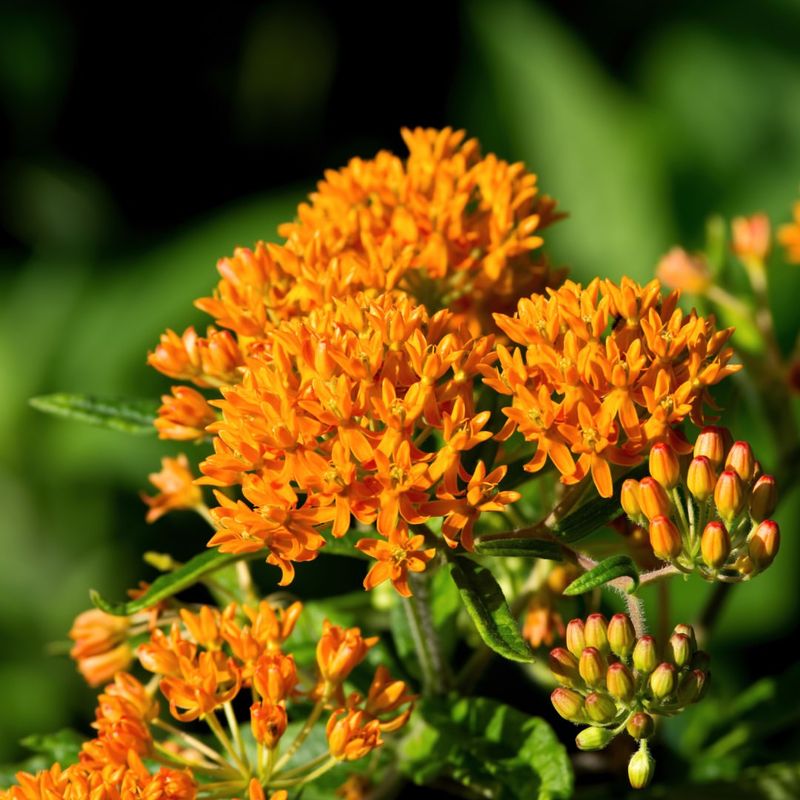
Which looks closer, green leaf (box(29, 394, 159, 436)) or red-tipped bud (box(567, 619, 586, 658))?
red-tipped bud (box(567, 619, 586, 658))

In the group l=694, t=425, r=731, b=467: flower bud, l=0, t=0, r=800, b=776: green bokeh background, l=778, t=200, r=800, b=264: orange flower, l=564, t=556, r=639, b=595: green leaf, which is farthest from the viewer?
l=0, t=0, r=800, b=776: green bokeh background

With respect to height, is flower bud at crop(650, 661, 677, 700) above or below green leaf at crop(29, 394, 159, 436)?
below

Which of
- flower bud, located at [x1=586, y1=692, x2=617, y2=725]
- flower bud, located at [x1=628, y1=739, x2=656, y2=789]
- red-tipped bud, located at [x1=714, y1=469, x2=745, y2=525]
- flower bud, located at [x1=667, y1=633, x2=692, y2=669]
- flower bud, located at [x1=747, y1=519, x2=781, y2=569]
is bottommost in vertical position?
flower bud, located at [x1=628, y1=739, x2=656, y2=789]

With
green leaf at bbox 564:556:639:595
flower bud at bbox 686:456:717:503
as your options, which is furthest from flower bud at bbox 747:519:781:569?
green leaf at bbox 564:556:639:595

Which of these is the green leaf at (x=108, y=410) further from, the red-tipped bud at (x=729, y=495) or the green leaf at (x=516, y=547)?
the red-tipped bud at (x=729, y=495)

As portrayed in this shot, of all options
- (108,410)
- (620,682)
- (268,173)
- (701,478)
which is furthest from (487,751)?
(268,173)

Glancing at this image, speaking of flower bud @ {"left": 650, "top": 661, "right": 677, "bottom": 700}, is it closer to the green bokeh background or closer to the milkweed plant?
the milkweed plant

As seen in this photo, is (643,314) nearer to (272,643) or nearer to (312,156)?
(272,643)
